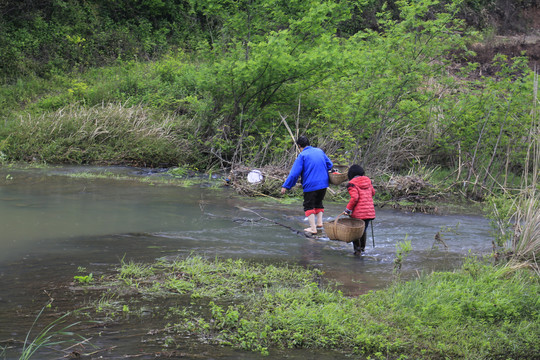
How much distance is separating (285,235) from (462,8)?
95.6ft

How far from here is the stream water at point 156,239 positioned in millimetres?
5406

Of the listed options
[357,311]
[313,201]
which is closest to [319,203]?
[313,201]

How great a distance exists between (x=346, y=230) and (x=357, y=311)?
2923mm

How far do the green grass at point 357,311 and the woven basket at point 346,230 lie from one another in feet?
4.76

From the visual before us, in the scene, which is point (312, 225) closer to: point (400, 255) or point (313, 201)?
point (313, 201)

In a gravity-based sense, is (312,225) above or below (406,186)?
above

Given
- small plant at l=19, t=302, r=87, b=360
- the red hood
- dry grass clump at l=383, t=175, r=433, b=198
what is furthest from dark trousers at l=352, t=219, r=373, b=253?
dry grass clump at l=383, t=175, r=433, b=198

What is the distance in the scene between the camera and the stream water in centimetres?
541

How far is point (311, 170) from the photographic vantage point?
9.95 metres

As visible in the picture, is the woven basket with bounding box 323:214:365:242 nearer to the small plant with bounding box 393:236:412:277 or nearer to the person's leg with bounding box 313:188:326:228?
the small plant with bounding box 393:236:412:277

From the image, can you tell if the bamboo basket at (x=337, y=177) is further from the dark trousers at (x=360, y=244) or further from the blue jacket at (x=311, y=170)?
the dark trousers at (x=360, y=244)

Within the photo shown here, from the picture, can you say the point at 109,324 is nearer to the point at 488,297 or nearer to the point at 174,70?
the point at 488,297

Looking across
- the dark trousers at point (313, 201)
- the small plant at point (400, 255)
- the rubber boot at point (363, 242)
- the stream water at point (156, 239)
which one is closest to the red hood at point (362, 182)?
the rubber boot at point (363, 242)

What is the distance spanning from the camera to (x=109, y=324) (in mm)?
5004
